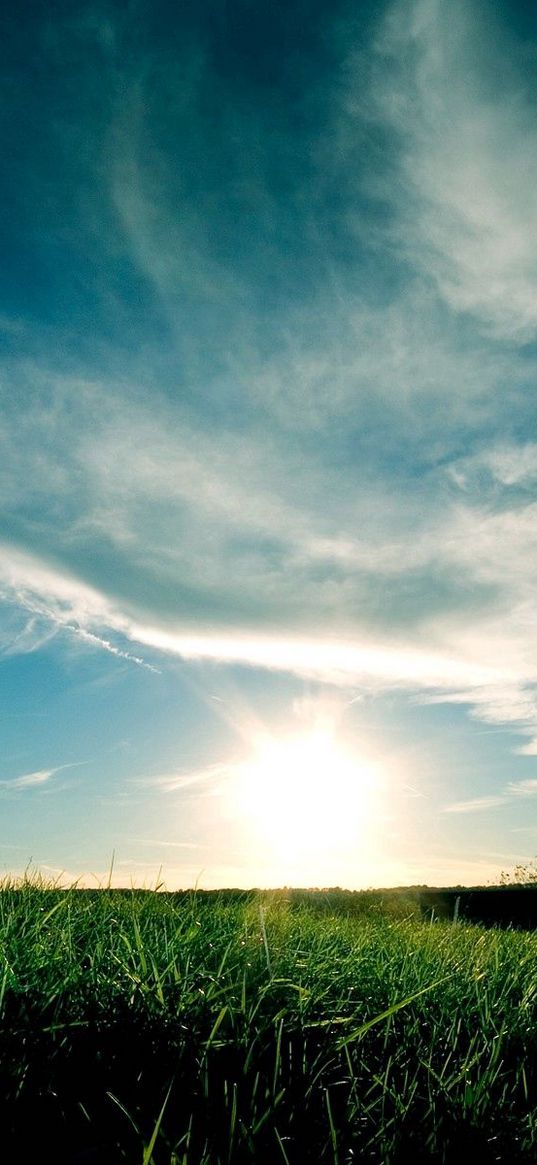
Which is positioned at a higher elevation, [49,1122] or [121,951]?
[121,951]

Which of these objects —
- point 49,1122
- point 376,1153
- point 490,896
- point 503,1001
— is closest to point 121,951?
point 49,1122

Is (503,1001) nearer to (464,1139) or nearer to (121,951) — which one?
(464,1139)

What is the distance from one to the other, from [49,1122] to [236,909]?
3.51m

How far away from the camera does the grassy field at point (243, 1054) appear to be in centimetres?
249

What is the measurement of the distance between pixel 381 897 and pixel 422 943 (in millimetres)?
7741

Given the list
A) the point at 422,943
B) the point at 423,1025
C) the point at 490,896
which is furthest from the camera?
the point at 490,896

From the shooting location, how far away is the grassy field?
2492mm

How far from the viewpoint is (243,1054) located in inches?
117

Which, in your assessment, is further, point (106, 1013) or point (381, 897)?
point (381, 897)

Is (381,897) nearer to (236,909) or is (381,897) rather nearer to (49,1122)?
(236,909)

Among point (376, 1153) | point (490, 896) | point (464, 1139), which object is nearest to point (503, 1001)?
point (464, 1139)

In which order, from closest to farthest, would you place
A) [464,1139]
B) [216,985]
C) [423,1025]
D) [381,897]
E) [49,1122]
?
[49,1122] < [464,1139] < [216,985] < [423,1025] < [381,897]

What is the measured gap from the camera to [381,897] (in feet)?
43.0

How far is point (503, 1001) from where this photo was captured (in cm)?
432
